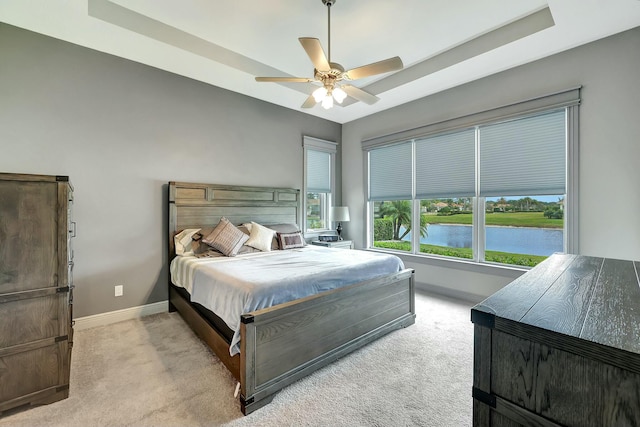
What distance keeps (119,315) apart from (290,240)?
2136 mm

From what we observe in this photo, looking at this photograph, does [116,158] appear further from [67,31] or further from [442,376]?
[442,376]

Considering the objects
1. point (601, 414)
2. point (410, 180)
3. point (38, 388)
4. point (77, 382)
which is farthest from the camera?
point (410, 180)

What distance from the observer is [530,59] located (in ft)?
10.2

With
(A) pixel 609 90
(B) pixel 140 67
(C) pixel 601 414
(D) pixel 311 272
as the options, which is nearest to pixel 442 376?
(D) pixel 311 272

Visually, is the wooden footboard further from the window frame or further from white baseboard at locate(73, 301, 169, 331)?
the window frame

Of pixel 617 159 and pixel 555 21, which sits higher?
pixel 555 21

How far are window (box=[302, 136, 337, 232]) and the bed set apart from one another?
165 centimetres

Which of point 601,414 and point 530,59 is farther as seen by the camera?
point 530,59

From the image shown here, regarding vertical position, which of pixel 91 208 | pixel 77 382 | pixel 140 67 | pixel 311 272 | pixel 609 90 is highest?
pixel 140 67

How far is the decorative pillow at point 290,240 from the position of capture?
3796 millimetres

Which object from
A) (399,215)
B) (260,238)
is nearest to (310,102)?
(260,238)

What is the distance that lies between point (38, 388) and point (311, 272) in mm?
1915

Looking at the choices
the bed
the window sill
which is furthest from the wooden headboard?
the window sill

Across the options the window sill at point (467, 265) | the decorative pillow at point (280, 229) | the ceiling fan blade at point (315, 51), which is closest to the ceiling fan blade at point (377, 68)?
the ceiling fan blade at point (315, 51)
